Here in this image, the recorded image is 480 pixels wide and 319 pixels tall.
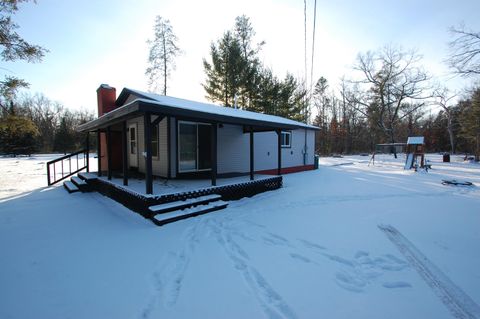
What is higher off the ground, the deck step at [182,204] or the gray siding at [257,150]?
the gray siding at [257,150]

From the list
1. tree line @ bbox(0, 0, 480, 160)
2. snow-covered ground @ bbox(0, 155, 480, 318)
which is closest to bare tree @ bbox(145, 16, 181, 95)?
tree line @ bbox(0, 0, 480, 160)

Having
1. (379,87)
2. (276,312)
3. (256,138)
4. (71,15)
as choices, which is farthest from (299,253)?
(379,87)

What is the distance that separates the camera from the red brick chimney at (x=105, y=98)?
1024 cm

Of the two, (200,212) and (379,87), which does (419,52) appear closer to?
(379,87)

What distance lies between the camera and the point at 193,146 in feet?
27.2

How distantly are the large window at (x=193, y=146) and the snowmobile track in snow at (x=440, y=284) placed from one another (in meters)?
6.24

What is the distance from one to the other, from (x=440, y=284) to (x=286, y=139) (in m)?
10.2

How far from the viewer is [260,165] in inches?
442

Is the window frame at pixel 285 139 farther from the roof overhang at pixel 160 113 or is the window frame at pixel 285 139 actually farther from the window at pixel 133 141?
the window at pixel 133 141

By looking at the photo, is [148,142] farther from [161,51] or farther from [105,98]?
[161,51]

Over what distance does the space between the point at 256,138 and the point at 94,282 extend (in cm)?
887

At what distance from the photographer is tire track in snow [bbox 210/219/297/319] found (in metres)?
2.22

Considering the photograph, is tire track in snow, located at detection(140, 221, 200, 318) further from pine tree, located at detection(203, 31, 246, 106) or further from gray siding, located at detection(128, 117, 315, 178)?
pine tree, located at detection(203, 31, 246, 106)

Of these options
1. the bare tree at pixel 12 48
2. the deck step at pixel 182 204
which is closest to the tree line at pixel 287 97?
the bare tree at pixel 12 48
